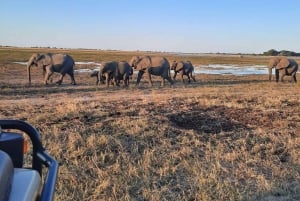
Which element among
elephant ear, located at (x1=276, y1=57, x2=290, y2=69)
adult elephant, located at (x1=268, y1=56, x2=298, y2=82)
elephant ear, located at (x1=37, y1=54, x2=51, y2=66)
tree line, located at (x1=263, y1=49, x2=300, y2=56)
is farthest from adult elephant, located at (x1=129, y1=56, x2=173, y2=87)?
tree line, located at (x1=263, y1=49, x2=300, y2=56)

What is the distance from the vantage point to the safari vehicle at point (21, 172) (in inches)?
73.5

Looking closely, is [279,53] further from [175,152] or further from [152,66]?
[175,152]

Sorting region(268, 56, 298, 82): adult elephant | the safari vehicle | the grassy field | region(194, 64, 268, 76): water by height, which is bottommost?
region(194, 64, 268, 76): water

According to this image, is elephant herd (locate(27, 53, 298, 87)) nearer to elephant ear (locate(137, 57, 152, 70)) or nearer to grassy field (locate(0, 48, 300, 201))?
elephant ear (locate(137, 57, 152, 70))

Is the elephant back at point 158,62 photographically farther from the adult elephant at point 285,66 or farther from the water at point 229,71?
the water at point 229,71

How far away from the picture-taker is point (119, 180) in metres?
5.71

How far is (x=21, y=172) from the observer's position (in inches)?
84.4

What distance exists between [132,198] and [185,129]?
12.5 feet

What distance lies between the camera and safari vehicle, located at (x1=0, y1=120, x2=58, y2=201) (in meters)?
1.87

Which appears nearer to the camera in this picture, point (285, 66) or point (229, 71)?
point (285, 66)

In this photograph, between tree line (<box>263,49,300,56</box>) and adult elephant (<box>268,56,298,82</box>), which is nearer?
adult elephant (<box>268,56,298,82</box>)

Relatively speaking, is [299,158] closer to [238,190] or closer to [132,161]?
[238,190]

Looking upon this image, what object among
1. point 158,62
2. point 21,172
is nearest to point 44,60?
point 158,62

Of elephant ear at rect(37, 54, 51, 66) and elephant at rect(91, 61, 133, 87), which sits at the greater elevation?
elephant ear at rect(37, 54, 51, 66)
